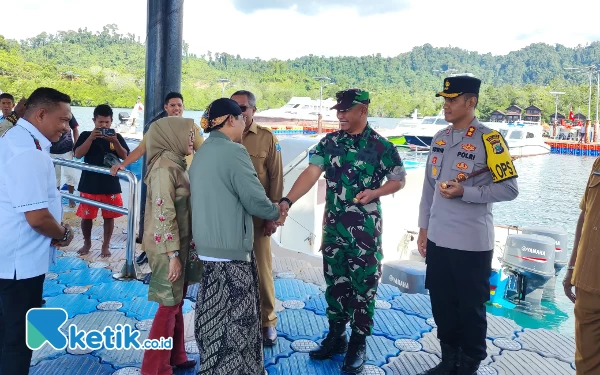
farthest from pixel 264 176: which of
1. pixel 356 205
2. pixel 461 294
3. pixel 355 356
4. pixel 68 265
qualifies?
pixel 68 265

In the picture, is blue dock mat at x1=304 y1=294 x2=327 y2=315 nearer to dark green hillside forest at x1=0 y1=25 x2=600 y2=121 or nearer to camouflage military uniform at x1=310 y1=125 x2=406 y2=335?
camouflage military uniform at x1=310 y1=125 x2=406 y2=335

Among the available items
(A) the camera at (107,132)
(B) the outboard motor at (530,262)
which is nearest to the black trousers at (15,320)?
(A) the camera at (107,132)

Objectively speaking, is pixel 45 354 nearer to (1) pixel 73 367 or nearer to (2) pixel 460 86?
(1) pixel 73 367

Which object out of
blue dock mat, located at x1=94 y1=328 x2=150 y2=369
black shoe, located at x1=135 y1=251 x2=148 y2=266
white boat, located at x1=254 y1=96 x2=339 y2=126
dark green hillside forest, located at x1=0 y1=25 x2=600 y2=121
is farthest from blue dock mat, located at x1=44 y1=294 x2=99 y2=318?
white boat, located at x1=254 y1=96 x2=339 y2=126

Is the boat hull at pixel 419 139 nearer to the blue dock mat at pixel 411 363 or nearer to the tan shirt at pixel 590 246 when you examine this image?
the blue dock mat at pixel 411 363

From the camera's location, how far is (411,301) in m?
3.71

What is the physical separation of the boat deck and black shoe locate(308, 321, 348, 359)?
1.6 inches

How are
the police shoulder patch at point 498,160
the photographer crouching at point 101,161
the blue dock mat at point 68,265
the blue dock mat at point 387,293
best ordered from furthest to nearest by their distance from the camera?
the photographer crouching at point 101,161 → the blue dock mat at point 68,265 → the blue dock mat at point 387,293 → the police shoulder patch at point 498,160

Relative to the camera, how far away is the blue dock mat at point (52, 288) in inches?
135

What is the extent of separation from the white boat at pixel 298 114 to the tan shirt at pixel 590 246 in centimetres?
5036

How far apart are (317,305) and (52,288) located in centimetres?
198

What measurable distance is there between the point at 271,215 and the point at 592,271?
4.28ft

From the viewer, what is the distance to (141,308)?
323 cm

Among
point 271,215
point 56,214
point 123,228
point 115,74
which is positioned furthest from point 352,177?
point 115,74
